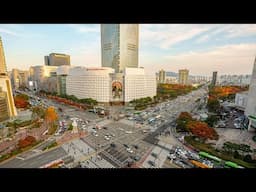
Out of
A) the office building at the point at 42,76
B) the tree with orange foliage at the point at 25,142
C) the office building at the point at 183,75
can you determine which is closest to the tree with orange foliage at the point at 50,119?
the tree with orange foliage at the point at 25,142

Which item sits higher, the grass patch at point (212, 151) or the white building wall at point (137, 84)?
the white building wall at point (137, 84)

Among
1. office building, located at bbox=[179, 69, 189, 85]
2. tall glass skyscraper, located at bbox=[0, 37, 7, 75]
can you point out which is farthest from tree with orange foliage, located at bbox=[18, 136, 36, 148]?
office building, located at bbox=[179, 69, 189, 85]

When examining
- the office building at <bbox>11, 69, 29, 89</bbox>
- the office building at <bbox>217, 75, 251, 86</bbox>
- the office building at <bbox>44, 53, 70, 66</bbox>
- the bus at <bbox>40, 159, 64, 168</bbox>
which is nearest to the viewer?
the bus at <bbox>40, 159, 64, 168</bbox>

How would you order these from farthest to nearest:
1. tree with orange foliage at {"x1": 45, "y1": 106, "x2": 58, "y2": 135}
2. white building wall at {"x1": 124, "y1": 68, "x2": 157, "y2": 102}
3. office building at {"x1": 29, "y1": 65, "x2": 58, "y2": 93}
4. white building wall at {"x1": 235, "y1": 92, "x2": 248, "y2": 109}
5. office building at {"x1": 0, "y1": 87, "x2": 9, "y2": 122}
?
office building at {"x1": 29, "y1": 65, "x2": 58, "y2": 93} < white building wall at {"x1": 124, "y1": 68, "x2": 157, "y2": 102} < white building wall at {"x1": 235, "y1": 92, "x2": 248, "y2": 109} < office building at {"x1": 0, "y1": 87, "x2": 9, "y2": 122} < tree with orange foliage at {"x1": 45, "y1": 106, "x2": 58, "y2": 135}

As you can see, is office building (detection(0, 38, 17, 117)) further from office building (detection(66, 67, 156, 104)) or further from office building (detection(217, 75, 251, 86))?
office building (detection(217, 75, 251, 86))

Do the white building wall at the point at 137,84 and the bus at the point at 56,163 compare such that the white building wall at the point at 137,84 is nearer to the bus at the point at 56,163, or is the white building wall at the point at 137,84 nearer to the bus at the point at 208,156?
the bus at the point at 208,156
